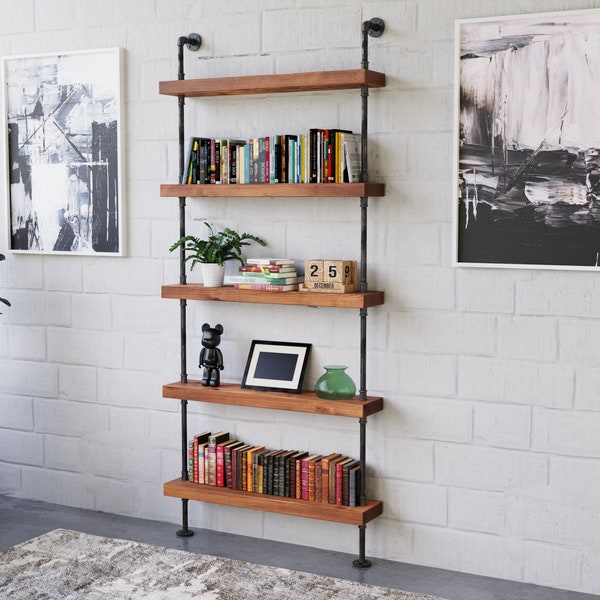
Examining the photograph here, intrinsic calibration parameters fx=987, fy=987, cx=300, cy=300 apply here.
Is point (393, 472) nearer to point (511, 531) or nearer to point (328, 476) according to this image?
point (328, 476)

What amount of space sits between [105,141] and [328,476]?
1.80m

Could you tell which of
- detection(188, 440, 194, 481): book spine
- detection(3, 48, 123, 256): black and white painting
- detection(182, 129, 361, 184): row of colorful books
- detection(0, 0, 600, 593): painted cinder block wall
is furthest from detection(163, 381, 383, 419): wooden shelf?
detection(182, 129, 361, 184): row of colorful books

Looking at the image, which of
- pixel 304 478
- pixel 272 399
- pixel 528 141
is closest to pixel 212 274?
pixel 272 399

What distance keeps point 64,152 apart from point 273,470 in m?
1.76

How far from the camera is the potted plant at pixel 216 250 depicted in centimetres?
405

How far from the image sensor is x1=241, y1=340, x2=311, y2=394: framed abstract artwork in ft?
13.2

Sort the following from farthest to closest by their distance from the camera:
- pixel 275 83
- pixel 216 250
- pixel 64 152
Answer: pixel 64 152 → pixel 216 250 → pixel 275 83

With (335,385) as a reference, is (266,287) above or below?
above

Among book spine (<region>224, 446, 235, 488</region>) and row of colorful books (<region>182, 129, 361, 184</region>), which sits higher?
row of colorful books (<region>182, 129, 361, 184</region>)

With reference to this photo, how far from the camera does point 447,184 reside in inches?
148

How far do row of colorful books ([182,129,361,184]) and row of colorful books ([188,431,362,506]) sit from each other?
1.11 meters

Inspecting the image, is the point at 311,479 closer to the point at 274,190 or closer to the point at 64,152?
the point at 274,190

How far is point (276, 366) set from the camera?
4.09 m

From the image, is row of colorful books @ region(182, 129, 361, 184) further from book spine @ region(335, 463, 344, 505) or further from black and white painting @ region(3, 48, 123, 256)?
book spine @ region(335, 463, 344, 505)
